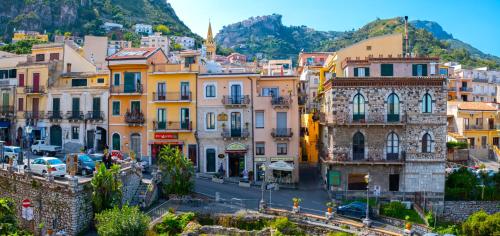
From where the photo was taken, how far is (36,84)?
53062 millimetres

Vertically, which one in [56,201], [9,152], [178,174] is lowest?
[56,201]

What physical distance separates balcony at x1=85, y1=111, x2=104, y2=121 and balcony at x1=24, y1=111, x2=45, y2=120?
5998 millimetres

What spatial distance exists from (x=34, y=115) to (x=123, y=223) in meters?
29.1


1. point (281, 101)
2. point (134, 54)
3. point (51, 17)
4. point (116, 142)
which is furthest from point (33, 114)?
point (51, 17)

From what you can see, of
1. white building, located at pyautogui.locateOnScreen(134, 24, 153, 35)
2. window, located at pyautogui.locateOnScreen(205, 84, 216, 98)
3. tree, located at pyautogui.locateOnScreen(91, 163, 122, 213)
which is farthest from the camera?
white building, located at pyautogui.locateOnScreen(134, 24, 153, 35)

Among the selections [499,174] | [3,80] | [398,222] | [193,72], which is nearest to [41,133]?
[3,80]

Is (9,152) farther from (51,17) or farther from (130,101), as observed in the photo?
(51,17)

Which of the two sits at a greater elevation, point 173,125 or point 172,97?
point 172,97

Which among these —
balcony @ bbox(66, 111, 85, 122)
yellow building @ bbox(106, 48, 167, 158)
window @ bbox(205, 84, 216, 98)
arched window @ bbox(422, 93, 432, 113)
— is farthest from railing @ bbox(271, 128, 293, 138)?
balcony @ bbox(66, 111, 85, 122)

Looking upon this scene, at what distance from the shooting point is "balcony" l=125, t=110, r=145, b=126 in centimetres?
4784

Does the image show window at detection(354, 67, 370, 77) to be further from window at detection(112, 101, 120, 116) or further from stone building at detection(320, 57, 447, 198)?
window at detection(112, 101, 120, 116)

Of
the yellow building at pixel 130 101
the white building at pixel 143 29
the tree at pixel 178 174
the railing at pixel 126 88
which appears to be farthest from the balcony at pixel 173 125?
the white building at pixel 143 29

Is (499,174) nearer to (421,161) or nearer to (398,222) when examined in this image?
(421,161)

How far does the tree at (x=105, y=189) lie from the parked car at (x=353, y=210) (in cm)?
1511
